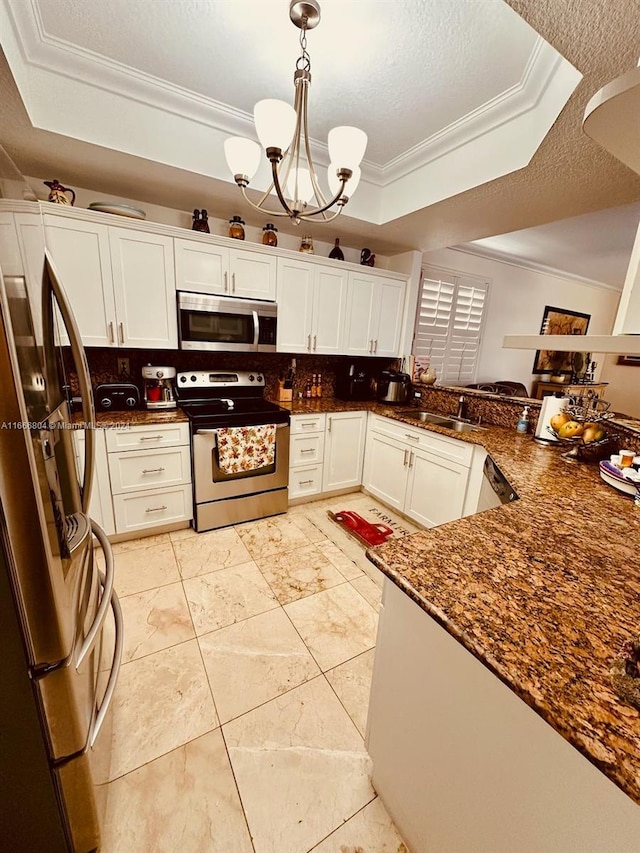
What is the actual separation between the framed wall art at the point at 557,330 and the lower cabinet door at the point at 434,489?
4.15 m

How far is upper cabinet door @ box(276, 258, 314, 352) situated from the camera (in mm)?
2793

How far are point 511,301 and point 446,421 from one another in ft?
10.3

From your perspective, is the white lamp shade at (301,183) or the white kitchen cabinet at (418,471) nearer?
the white lamp shade at (301,183)

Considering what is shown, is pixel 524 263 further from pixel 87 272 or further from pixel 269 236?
pixel 87 272

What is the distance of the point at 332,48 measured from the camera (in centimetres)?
152

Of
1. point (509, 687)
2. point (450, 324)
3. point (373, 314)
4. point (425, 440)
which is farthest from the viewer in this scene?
point (450, 324)

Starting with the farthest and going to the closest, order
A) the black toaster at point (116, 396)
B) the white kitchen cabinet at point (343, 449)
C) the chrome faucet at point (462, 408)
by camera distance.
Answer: the white kitchen cabinet at point (343, 449) < the chrome faucet at point (462, 408) < the black toaster at point (116, 396)

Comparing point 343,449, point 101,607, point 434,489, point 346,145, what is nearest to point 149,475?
point 101,607

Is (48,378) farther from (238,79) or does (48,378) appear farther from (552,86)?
(552,86)

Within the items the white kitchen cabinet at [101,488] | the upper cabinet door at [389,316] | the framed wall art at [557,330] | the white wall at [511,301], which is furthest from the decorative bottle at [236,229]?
the framed wall art at [557,330]

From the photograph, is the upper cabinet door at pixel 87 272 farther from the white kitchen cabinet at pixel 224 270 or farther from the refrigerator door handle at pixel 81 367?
the refrigerator door handle at pixel 81 367

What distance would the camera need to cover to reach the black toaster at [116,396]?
237 cm

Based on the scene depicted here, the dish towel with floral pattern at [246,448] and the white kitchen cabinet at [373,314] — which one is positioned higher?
the white kitchen cabinet at [373,314]

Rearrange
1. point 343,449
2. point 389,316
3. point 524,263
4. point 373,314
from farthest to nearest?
point 524,263
point 389,316
point 373,314
point 343,449
